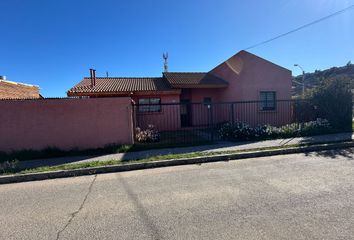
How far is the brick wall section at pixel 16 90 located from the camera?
15.3 m

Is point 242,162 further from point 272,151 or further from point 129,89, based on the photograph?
point 129,89

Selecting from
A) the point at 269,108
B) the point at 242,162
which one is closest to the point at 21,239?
the point at 242,162

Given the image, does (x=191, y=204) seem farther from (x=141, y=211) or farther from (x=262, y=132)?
(x=262, y=132)

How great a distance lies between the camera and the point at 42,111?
9008mm

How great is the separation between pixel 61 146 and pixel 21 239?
648 centimetres

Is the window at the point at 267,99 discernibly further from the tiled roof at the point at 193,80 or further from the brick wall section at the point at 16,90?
the brick wall section at the point at 16,90

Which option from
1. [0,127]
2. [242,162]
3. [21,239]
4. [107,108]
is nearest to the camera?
[21,239]

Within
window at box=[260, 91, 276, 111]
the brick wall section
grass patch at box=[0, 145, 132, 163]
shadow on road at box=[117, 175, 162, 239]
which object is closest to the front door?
window at box=[260, 91, 276, 111]

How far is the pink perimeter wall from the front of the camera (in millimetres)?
8867

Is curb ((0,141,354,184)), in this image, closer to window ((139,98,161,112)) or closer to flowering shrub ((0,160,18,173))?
flowering shrub ((0,160,18,173))

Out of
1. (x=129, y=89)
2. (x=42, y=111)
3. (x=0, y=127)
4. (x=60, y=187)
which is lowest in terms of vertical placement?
(x=60, y=187)

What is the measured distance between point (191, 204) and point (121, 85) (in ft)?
43.4

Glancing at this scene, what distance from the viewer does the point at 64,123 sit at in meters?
9.18

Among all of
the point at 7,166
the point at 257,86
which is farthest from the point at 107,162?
the point at 257,86
